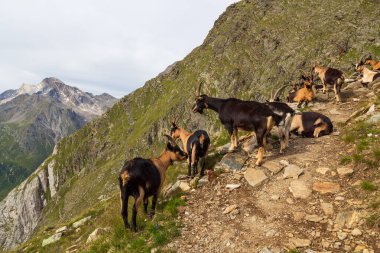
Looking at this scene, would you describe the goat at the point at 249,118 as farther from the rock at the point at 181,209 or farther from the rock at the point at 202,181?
the rock at the point at 181,209

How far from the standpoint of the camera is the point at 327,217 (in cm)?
1027

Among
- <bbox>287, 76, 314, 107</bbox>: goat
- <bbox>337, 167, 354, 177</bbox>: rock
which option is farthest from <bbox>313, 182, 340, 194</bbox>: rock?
<bbox>287, 76, 314, 107</bbox>: goat

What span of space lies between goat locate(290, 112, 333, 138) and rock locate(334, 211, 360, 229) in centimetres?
738

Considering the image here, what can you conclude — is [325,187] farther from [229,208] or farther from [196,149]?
[196,149]

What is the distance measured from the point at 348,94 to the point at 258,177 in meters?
16.1

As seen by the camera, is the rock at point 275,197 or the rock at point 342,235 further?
the rock at point 275,197

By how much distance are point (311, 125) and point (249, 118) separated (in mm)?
5001

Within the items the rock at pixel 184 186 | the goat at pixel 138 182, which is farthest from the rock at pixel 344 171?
the goat at pixel 138 182

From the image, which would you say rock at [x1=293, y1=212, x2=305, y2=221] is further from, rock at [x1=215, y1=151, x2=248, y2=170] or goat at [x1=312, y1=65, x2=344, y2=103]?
goat at [x1=312, y1=65, x2=344, y2=103]

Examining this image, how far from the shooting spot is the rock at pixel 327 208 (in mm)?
10435

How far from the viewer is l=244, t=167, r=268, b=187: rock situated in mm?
12828

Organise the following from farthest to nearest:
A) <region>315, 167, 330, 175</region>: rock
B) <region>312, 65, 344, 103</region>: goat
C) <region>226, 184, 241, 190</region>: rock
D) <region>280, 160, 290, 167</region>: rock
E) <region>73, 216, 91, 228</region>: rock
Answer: <region>312, 65, 344, 103</region>: goat → <region>73, 216, 91, 228</region>: rock → <region>280, 160, 290, 167</region>: rock → <region>226, 184, 241, 190</region>: rock → <region>315, 167, 330, 175</region>: rock

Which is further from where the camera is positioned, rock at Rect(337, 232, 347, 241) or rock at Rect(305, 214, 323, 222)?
rock at Rect(305, 214, 323, 222)

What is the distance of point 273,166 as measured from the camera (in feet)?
44.8
